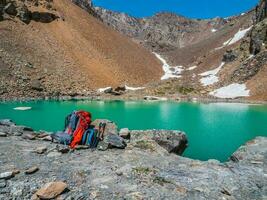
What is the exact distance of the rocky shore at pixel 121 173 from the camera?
1195 cm

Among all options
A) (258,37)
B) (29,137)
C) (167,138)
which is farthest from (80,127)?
(258,37)

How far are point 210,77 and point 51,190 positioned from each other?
85823 millimetres

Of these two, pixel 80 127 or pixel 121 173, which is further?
pixel 80 127

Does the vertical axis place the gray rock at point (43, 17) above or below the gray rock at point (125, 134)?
above

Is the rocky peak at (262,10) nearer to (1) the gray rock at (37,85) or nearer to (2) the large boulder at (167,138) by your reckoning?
(1) the gray rock at (37,85)

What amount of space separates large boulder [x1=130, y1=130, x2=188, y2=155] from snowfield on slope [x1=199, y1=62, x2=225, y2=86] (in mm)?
67573

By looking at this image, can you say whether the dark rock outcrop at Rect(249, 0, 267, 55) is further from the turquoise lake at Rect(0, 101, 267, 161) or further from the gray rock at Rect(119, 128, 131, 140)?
the gray rock at Rect(119, 128, 131, 140)

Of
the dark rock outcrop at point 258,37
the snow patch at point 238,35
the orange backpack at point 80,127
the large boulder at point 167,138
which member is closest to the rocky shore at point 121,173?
the orange backpack at point 80,127

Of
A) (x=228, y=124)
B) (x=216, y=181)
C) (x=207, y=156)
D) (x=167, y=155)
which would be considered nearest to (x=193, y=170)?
(x=216, y=181)

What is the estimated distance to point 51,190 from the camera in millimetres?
11523

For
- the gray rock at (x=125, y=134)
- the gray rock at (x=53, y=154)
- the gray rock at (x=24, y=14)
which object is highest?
the gray rock at (x=24, y=14)

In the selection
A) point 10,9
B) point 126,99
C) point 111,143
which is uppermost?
point 10,9

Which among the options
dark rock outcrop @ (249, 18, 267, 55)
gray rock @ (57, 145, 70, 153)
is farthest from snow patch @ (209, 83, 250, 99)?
gray rock @ (57, 145, 70, 153)

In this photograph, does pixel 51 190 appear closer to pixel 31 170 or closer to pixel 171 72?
pixel 31 170
